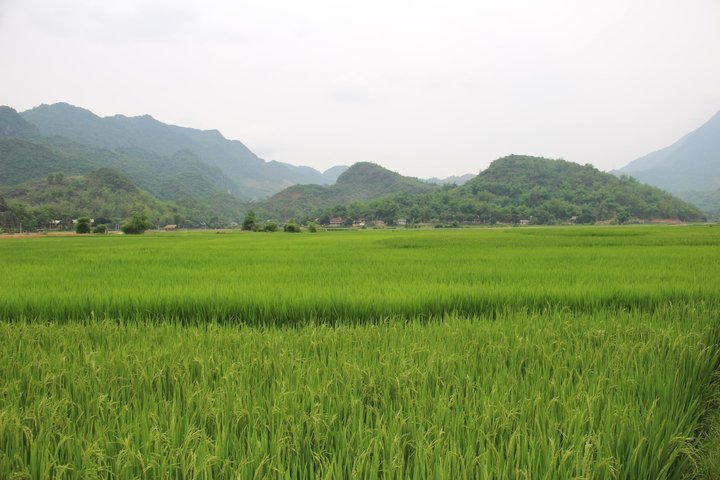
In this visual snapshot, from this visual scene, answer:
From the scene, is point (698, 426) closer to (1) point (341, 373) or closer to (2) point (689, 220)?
(1) point (341, 373)

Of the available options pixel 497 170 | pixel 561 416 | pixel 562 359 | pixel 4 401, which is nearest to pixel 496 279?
pixel 562 359

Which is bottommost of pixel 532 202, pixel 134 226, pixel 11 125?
pixel 134 226

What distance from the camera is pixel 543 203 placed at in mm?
117625

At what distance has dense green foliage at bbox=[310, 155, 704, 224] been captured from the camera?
109m

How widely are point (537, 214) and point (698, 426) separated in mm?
120210

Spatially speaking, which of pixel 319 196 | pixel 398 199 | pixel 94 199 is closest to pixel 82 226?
pixel 94 199

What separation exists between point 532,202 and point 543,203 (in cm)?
612

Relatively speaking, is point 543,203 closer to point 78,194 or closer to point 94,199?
point 94,199

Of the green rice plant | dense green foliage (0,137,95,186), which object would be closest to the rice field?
the green rice plant

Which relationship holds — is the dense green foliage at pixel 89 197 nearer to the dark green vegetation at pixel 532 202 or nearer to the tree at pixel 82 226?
the tree at pixel 82 226

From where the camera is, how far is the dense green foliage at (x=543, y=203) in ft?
358

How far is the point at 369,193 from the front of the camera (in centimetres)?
19000

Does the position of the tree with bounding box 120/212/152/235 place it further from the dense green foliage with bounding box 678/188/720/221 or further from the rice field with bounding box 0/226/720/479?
the dense green foliage with bounding box 678/188/720/221

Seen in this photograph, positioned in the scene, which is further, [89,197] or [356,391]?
[89,197]
